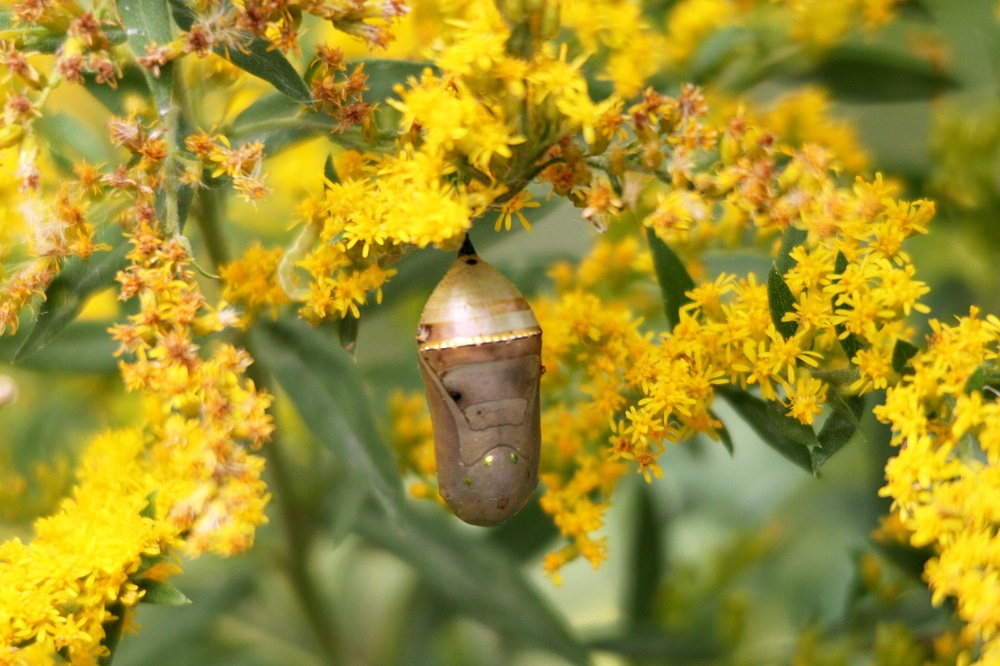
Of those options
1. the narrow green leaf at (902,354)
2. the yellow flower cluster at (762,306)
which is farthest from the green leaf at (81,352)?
the narrow green leaf at (902,354)

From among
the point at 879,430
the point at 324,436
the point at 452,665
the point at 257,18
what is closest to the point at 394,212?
the point at 257,18

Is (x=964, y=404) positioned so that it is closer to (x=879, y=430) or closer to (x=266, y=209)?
(x=879, y=430)

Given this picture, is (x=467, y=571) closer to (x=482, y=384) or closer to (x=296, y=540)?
(x=296, y=540)

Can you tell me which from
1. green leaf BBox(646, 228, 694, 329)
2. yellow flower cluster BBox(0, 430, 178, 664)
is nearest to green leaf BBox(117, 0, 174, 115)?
yellow flower cluster BBox(0, 430, 178, 664)

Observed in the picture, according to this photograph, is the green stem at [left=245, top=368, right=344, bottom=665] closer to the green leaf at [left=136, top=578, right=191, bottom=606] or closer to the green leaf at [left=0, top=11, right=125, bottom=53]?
the green leaf at [left=136, top=578, right=191, bottom=606]

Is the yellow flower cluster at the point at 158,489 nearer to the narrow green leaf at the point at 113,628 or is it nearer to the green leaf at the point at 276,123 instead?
the narrow green leaf at the point at 113,628

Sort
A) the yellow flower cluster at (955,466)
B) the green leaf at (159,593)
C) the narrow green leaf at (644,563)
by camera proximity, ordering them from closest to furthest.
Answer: the yellow flower cluster at (955,466), the green leaf at (159,593), the narrow green leaf at (644,563)
